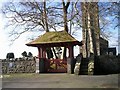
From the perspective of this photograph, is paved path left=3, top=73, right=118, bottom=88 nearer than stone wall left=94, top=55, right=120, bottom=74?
Yes

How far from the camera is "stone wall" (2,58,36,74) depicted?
89.6 feet

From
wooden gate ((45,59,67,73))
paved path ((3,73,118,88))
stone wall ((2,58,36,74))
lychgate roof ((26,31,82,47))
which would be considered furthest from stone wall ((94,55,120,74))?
paved path ((3,73,118,88))

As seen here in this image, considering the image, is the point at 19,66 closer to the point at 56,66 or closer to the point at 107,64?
the point at 56,66

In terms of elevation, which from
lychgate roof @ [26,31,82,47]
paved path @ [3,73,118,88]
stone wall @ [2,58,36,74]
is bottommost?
paved path @ [3,73,118,88]

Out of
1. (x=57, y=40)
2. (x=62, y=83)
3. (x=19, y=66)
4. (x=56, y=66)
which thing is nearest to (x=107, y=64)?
(x=56, y=66)

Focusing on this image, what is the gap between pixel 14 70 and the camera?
27.4 meters

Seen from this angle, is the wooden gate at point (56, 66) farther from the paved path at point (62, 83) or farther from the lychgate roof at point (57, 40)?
the paved path at point (62, 83)

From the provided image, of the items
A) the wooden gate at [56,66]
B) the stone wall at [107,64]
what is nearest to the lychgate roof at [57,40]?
the wooden gate at [56,66]

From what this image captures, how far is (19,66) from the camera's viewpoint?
27781 millimetres

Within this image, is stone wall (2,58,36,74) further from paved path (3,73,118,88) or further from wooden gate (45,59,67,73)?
paved path (3,73,118,88)

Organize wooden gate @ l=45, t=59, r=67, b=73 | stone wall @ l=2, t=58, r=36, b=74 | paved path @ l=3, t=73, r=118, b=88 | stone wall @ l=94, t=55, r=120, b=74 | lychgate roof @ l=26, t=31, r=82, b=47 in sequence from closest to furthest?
paved path @ l=3, t=73, r=118, b=88
stone wall @ l=94, t=55, r=120, b=74
wooden gate @ l=45, t=59, r=67, b=73
lychgate roof @ l=26, t=31, r=82, b=47
stone wall @ l=2, t=58, r=36, b=74

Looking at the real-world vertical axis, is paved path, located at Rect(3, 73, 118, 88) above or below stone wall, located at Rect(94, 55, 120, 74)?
below

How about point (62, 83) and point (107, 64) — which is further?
point (107, 64)

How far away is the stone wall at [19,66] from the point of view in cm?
2730
